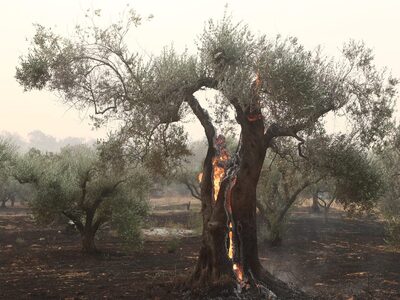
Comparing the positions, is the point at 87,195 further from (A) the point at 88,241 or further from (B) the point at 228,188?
(B) the point at 228,188

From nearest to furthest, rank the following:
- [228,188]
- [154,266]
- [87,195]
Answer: [228,188] → [154,266] → [87,195]

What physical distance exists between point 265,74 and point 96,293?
12658mm

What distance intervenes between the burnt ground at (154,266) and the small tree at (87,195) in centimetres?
263

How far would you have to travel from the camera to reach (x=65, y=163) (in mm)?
33875

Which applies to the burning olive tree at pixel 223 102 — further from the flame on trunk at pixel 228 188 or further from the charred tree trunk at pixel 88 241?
the charred tree trunk at pixel 88 241

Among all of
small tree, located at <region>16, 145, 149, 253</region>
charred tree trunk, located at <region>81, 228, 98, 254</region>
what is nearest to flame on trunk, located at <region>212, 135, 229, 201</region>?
small tree, located at <region>16, 145, 149, 253</region>

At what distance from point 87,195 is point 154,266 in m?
7.67

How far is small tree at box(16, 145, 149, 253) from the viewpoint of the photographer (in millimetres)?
29797

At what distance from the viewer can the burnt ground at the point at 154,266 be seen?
817 inches

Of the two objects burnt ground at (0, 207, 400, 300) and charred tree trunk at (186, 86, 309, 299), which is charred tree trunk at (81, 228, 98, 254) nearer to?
burnt ground at (0, 207, 400, 300)

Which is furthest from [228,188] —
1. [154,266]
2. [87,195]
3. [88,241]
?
[88,241]

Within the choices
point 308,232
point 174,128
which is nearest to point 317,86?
point 174,128

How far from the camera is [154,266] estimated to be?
27.8m

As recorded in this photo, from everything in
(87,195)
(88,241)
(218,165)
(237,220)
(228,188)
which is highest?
(218,165)
